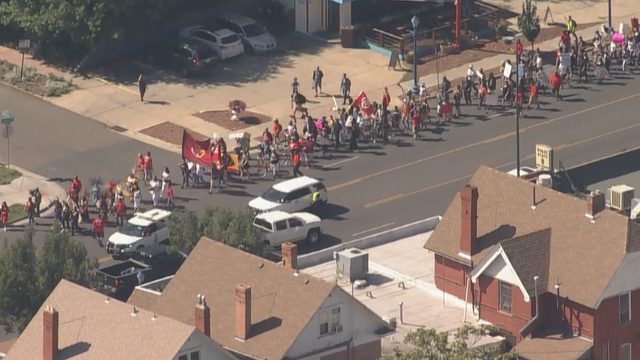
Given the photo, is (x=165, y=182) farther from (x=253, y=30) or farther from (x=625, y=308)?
(x=625, y=308)

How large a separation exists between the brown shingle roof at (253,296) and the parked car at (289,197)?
14521mm

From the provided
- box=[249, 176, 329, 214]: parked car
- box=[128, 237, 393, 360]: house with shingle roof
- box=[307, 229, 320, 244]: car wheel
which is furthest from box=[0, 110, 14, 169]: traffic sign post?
box=[128, 237, 393, 360]: house with shingle roof

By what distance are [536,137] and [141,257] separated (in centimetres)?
2075

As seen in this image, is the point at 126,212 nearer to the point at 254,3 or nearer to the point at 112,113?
the point at 112,113

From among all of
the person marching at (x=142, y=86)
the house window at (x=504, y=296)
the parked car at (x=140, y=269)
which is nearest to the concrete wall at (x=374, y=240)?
the parked car at (x=140, y=269)

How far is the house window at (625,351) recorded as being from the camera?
66.4 m

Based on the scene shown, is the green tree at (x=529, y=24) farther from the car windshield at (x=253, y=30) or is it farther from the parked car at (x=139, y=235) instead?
the parked car at (x=139, y=235)

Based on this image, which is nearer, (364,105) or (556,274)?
(556,274)

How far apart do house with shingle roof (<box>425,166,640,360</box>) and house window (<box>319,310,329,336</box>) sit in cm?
639

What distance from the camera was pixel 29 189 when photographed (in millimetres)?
85750

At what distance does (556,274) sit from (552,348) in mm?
2369

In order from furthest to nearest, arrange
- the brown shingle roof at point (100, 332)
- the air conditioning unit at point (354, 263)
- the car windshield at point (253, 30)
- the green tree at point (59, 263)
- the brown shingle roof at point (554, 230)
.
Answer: the car windshield at point (253, 30), the air conditioning unit at point (354, 263), the green tree at point (59, 263), the brown shingle roof at point (554, 230), the brown shingle roof at point (100, 332)

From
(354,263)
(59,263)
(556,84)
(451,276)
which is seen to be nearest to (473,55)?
(556,84)

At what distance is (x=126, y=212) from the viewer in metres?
82.1
